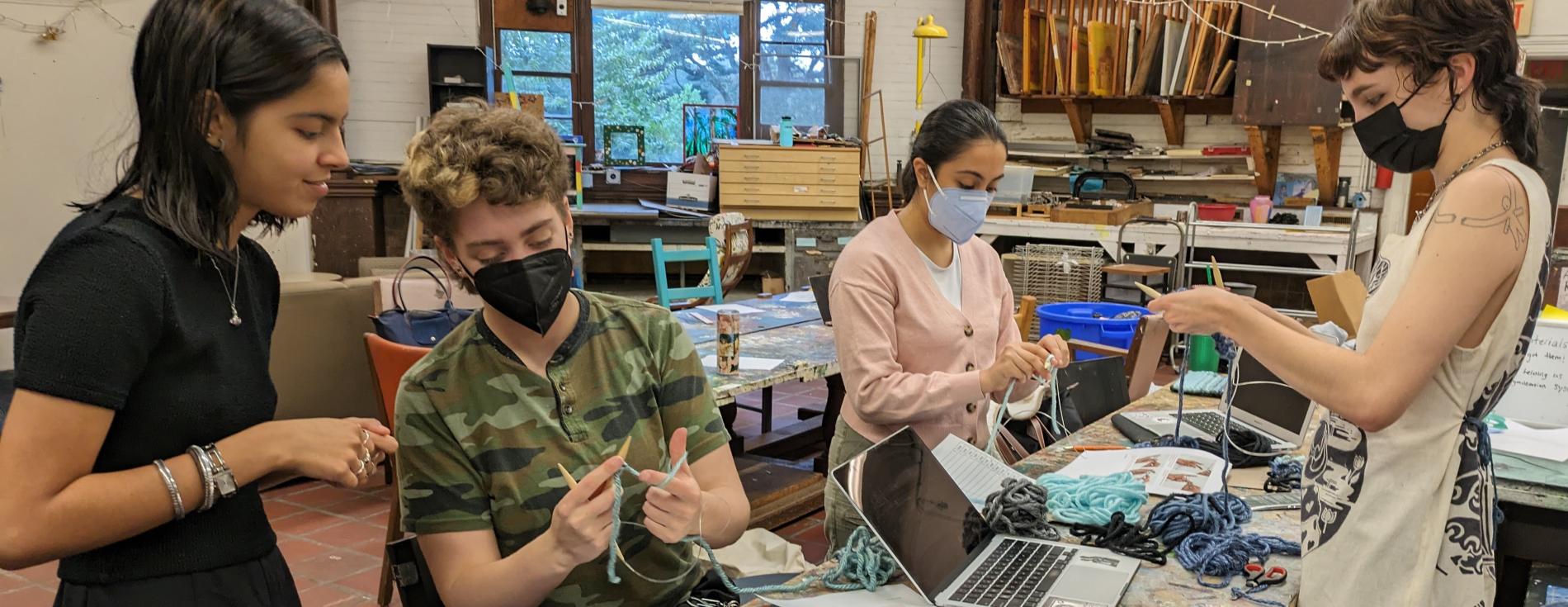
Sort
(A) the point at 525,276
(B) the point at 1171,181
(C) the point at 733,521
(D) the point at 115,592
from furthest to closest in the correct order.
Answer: (B) the point at 1171,181 < (C) the point at 733,521 < (A) the point at 525,276 < (D) the point at 115,592

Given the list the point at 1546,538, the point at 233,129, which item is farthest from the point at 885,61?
the point at 233,129

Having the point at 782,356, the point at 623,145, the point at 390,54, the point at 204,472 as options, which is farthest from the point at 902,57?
the point at 204,472

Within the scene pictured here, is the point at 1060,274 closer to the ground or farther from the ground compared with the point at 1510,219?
closer to the ground

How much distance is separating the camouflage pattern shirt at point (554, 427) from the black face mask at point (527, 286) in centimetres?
7

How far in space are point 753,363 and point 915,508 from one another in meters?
1.93

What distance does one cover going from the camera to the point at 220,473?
126 centimetres

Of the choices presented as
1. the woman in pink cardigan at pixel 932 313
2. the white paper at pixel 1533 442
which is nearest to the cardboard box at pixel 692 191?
the woman in pink cardigan at pixel 932 313

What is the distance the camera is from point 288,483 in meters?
4.55

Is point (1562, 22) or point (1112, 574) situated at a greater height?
point (1562, 22)

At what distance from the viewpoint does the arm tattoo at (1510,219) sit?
1.34 metres

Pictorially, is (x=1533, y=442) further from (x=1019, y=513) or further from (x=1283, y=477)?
(x=1019, y=513)

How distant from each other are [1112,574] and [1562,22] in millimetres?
Result: 6819

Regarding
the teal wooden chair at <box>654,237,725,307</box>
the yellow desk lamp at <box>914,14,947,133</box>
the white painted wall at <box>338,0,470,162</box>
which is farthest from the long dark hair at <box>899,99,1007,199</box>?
the white painted wall at <box>338,0,470,162</box>

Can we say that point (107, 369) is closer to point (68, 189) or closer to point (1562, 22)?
point (68, 189)
